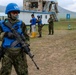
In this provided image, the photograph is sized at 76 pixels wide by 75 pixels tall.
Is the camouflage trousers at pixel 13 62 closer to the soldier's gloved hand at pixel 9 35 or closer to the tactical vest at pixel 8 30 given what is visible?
the tactical vest at pixel 8 30

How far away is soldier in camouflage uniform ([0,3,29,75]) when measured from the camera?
19.6 ft

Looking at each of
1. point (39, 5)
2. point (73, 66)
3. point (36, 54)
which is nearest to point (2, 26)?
point (73, 66)

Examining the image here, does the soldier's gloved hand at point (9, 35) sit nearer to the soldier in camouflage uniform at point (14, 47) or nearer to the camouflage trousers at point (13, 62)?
the soldier in camouflage uniform at point (14, 47)

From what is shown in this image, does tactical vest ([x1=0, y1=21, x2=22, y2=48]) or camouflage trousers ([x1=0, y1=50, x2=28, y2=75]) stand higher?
tactical vest ([x1=0, y1=21, x2=22, y2=48])

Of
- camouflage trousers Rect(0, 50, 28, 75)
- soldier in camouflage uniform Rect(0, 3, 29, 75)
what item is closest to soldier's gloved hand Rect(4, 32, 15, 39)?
soldier in camouflage uniform Rect(0, 3, 29, 75)

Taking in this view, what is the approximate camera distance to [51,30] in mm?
28969

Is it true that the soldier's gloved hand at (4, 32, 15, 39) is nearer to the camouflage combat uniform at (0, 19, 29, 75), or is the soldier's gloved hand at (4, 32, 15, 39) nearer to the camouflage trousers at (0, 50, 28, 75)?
the camouflage combat uniform at (0, 19, 29, 75)

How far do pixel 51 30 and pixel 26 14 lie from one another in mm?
19594

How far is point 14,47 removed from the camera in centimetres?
602

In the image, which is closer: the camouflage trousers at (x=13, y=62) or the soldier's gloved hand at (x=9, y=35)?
the soldier's gloved hand at (x=9, y=35)

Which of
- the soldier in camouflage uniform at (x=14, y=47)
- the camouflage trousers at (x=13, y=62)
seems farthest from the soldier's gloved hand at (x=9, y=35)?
the camouflage trousers at (x=13, y=62)

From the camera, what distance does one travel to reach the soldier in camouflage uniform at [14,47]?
5.96 m

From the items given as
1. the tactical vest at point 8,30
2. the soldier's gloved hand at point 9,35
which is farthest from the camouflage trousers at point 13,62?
the soldier's gloved hand at point 9,35

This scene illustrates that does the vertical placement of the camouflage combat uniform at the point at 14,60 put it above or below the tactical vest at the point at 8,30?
below
